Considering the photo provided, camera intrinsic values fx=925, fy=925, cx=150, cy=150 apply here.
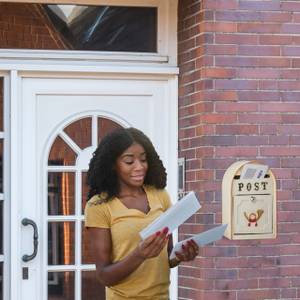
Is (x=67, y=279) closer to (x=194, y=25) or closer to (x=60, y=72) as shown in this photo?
(x=60, y=72)

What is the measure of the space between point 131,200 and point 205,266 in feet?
5.99

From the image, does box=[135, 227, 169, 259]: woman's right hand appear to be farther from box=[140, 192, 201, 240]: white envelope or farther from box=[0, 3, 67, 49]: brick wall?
box=[0, 3, 67, 49]: brick wall

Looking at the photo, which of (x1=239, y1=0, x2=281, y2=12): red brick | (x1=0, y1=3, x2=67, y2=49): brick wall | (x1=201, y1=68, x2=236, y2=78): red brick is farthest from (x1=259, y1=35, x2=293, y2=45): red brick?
(x1=0, y1=3, x2=67, y2=49): brick wall

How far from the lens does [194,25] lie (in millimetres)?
6117

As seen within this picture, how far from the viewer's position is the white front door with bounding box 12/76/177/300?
6.12 metres

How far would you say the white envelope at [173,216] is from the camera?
3807mm

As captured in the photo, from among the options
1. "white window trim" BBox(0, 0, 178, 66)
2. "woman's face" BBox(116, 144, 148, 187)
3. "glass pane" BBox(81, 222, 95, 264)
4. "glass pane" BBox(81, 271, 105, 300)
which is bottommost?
"glass pane" BBox(81, 271, 105, 300)

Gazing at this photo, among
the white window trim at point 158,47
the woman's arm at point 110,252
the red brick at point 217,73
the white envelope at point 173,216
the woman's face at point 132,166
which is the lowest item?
the woman's arm at point 110,252

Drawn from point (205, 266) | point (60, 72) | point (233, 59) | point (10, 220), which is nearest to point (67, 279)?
point (10, 220)

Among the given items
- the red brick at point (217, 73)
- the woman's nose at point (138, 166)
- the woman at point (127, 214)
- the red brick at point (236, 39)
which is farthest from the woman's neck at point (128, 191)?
the red brick at point (236, 39)

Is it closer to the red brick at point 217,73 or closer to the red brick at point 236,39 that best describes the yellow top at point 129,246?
the red brick at point 217,73

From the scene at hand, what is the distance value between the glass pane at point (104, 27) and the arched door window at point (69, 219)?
55 cm

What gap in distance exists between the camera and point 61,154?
246 inches

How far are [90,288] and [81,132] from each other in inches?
41.7
